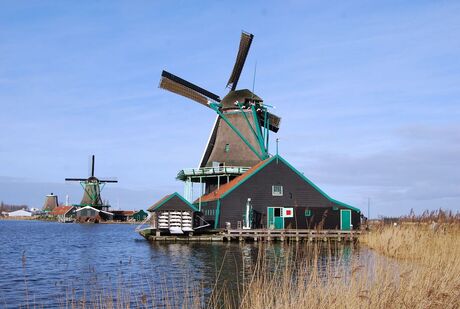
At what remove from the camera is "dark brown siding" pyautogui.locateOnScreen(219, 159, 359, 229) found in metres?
36.1

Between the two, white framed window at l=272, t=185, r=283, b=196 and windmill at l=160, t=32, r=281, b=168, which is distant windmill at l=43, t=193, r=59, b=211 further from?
white framed window at l=272, t=185, r=283, b=196

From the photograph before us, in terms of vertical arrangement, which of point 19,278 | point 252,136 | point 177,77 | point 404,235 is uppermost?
point 177,77

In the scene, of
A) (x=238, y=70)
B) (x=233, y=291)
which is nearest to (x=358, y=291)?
(x=233, y=291)

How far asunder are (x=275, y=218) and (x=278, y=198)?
1396mm

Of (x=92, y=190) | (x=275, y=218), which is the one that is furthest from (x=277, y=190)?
(x=92, y=190)

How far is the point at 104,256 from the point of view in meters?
25.8

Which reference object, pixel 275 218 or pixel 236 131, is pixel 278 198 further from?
pixel 236 131

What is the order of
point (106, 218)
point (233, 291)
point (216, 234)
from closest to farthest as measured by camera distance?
point (233, 291) → point (216, 234) → point (106, 218)

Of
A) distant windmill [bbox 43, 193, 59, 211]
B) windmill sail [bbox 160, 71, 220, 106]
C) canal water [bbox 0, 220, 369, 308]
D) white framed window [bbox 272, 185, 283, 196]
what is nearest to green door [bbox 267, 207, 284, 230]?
white framed window [bbox 272, 185, 283, 196]

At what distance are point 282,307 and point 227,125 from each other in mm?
36012

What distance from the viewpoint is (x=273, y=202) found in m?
36.8

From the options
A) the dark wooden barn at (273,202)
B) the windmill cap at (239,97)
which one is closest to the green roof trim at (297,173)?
the dark wooden barn at (273,202)

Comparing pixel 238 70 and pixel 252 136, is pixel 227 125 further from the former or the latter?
pixel 238 70

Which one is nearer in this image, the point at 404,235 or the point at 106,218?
the point at 404,235
